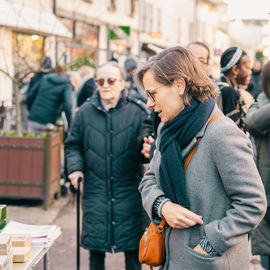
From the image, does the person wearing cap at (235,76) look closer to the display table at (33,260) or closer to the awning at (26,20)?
the display table at (33,260)

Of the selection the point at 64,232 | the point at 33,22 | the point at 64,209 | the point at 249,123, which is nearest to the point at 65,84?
the point at 64,209

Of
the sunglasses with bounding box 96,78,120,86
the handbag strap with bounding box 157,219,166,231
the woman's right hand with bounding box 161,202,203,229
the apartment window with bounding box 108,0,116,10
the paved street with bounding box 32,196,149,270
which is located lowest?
the paved street with bounding box 32,196,149,270

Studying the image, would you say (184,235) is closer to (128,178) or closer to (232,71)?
(128,178)

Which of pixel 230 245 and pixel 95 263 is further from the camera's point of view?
pixel 95 263

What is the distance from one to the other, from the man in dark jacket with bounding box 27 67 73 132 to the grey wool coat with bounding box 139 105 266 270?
232 inches

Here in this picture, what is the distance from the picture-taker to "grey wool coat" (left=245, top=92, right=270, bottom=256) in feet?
12.6

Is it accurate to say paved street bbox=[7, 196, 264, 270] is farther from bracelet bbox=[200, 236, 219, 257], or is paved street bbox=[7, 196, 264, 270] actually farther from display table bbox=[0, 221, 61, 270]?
bracelet bbox=[200, 236, 219, 257]

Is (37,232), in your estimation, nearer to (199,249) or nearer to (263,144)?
(199,249)

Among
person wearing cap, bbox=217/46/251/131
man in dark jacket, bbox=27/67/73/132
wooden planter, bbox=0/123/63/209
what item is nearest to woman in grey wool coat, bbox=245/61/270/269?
person wearing cap, bbox=217/46/251/131

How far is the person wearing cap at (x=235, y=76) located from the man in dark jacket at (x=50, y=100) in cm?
397

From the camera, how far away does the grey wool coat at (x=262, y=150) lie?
3.84 m

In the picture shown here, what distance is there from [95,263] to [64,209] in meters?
3.15

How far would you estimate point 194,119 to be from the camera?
2316mm

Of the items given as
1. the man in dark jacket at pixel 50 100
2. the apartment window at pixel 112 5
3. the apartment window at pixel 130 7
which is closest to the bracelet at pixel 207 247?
the man in dark jacket at pixel 50 100
